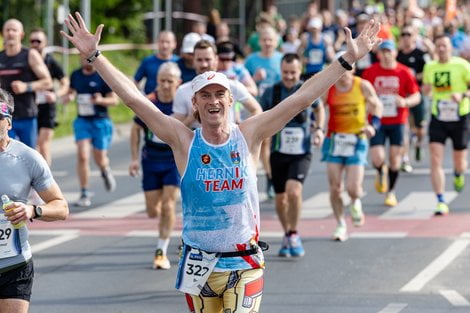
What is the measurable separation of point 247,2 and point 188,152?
102ft

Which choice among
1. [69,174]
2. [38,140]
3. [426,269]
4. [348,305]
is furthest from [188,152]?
[69,174]

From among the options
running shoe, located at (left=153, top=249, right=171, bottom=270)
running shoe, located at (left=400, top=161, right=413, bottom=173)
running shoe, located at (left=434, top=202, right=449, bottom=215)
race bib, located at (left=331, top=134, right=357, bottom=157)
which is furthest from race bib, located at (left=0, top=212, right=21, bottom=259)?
running shoe, located at (left=400, top=161, right=413, bottom=173)

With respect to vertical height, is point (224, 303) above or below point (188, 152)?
below

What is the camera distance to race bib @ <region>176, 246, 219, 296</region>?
6.81 meters

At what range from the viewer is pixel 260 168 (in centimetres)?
1956

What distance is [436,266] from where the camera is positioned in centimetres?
1174

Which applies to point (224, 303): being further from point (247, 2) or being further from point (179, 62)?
point (247, 2)

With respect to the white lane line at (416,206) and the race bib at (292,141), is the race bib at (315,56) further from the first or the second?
the race bib at (292,141)

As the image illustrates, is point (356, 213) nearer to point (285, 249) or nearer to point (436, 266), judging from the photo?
point (285, 249)

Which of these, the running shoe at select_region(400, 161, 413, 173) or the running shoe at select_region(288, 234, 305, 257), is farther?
the running shoe at select_region(400, 161, 413, 173)

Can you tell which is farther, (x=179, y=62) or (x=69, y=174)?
(x=69, y=174)

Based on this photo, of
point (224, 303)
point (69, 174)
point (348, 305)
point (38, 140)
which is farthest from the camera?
point (69, 174)

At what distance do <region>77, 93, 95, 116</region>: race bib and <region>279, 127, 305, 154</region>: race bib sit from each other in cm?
410

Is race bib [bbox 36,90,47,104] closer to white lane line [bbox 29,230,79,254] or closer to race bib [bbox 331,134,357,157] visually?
white lane line [bbox 29,230,79,254]
